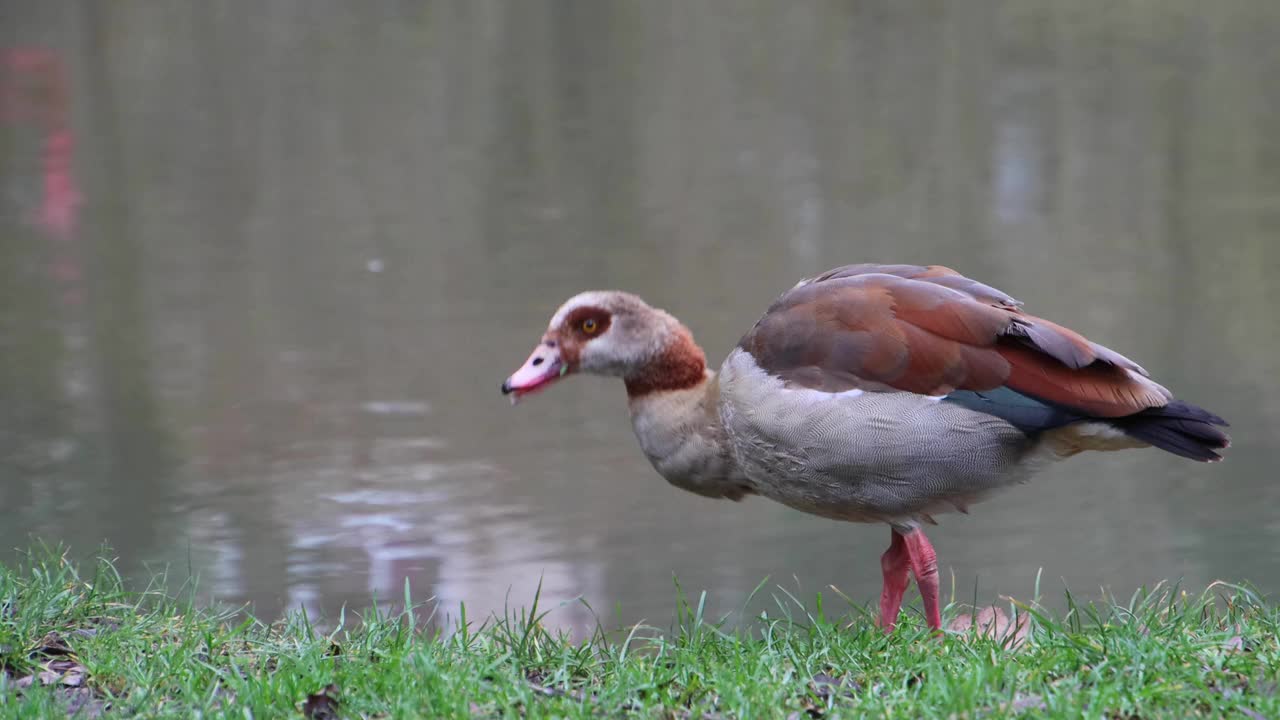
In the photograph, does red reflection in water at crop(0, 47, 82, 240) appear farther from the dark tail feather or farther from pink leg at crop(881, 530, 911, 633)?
the dark tail feather

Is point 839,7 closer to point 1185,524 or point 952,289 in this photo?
point 1185,524

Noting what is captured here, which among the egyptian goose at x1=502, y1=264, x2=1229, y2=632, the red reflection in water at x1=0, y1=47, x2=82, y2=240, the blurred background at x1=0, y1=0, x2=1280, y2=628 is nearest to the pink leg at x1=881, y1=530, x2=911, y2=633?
the egyptian goose at x1=502, y1=264, x2=1229, y2=632

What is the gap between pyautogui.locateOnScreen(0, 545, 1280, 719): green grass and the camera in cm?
393

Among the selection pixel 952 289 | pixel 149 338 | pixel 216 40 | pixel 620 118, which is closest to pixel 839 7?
pixel 620 118

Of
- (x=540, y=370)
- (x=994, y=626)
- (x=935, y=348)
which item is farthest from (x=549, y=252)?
(x=994, y=626)

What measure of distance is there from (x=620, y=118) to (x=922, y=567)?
1281 centimetres

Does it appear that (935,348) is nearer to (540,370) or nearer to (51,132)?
(540,370)

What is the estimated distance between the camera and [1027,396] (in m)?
4.68

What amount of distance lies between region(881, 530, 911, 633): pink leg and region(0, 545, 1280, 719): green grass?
168 millimetres

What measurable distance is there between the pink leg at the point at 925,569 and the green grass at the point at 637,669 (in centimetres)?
15

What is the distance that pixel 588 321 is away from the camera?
5.30 m

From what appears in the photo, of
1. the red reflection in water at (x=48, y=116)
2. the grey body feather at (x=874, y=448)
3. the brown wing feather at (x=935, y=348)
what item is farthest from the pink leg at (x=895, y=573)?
the red reflection in water at (x=48, y=116)

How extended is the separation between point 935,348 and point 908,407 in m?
0.20

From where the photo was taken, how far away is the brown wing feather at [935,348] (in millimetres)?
4660
